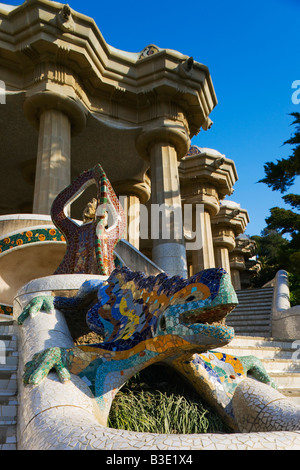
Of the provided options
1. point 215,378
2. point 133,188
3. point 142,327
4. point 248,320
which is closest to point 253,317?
point 248,320

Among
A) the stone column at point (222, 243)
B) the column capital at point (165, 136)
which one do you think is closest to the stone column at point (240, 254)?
the stone column at point (222, 243)

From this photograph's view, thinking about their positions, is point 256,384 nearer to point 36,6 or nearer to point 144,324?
point 144,324

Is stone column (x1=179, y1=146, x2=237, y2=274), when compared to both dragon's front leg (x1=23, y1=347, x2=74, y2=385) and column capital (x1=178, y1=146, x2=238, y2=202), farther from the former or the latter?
dragon's front leg (x1=23, y1=347, x2=74, y2=385)

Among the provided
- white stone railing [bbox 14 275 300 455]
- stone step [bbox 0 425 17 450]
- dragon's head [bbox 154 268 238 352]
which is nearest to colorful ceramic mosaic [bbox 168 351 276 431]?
dragon's head [bbox 154 268 238 352]

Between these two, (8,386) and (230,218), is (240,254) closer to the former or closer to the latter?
(230,218)

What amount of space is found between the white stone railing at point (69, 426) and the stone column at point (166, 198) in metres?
10.3

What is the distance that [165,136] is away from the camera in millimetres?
15148

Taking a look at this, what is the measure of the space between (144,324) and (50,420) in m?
0.83

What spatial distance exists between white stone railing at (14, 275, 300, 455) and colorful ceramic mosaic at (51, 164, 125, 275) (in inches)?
52.5

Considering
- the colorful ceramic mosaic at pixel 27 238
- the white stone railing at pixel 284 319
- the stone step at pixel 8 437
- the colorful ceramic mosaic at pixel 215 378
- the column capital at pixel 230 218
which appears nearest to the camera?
the stone step at pixel 8 437

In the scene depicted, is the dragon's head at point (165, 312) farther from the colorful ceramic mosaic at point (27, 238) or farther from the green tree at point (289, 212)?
the green tree at point (289, 212)

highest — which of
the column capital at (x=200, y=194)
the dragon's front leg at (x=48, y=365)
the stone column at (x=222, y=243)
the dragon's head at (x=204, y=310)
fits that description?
the column capital at (x=200, y=194)

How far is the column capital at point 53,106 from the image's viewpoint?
1278 cm

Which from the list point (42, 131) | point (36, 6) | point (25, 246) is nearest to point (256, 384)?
point (25, 246)
